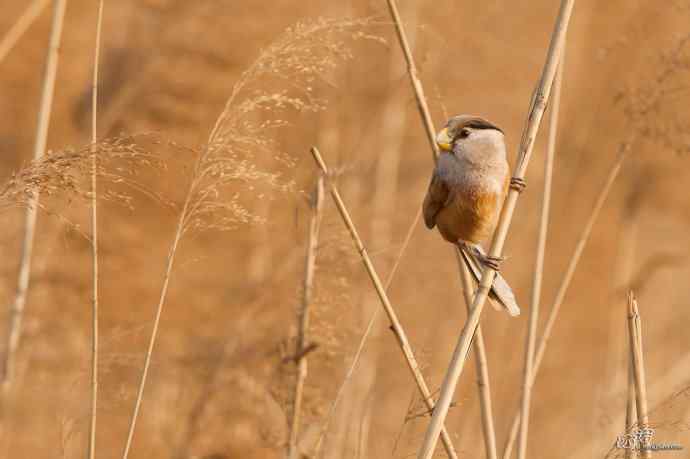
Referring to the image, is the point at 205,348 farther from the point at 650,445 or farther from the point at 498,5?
the point at 650,445

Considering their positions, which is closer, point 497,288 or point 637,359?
point 637,359

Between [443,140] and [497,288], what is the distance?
0.37 m

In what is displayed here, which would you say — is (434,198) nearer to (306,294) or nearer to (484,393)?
(306,294)

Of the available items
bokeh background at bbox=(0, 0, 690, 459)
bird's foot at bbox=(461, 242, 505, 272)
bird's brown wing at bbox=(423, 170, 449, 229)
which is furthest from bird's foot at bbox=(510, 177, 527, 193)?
bokeh background at bbox=(0, 0, 690, 459)

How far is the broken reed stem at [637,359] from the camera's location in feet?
6.14

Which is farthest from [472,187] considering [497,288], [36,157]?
[36,157]

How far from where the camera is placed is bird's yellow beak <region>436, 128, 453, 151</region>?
2.09 metres

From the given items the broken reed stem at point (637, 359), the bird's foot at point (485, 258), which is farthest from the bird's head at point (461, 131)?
the broken reed stem at point (637, 359)

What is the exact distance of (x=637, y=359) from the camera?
1898 millimetres

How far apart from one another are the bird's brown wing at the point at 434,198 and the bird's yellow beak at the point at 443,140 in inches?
5.8

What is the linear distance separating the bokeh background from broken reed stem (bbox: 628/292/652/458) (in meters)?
0.06

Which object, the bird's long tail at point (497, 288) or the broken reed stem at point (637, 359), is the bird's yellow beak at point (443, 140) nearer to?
the bird's long tail at point (497, 288)

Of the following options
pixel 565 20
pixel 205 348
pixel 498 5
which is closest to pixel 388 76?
pixel 498 5

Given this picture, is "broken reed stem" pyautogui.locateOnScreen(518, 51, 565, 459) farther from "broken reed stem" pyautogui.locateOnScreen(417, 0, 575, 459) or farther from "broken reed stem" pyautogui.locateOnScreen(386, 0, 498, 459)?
"broken reed stem" pyautogui.locateOnScreen(417, 0, 575, 459)
